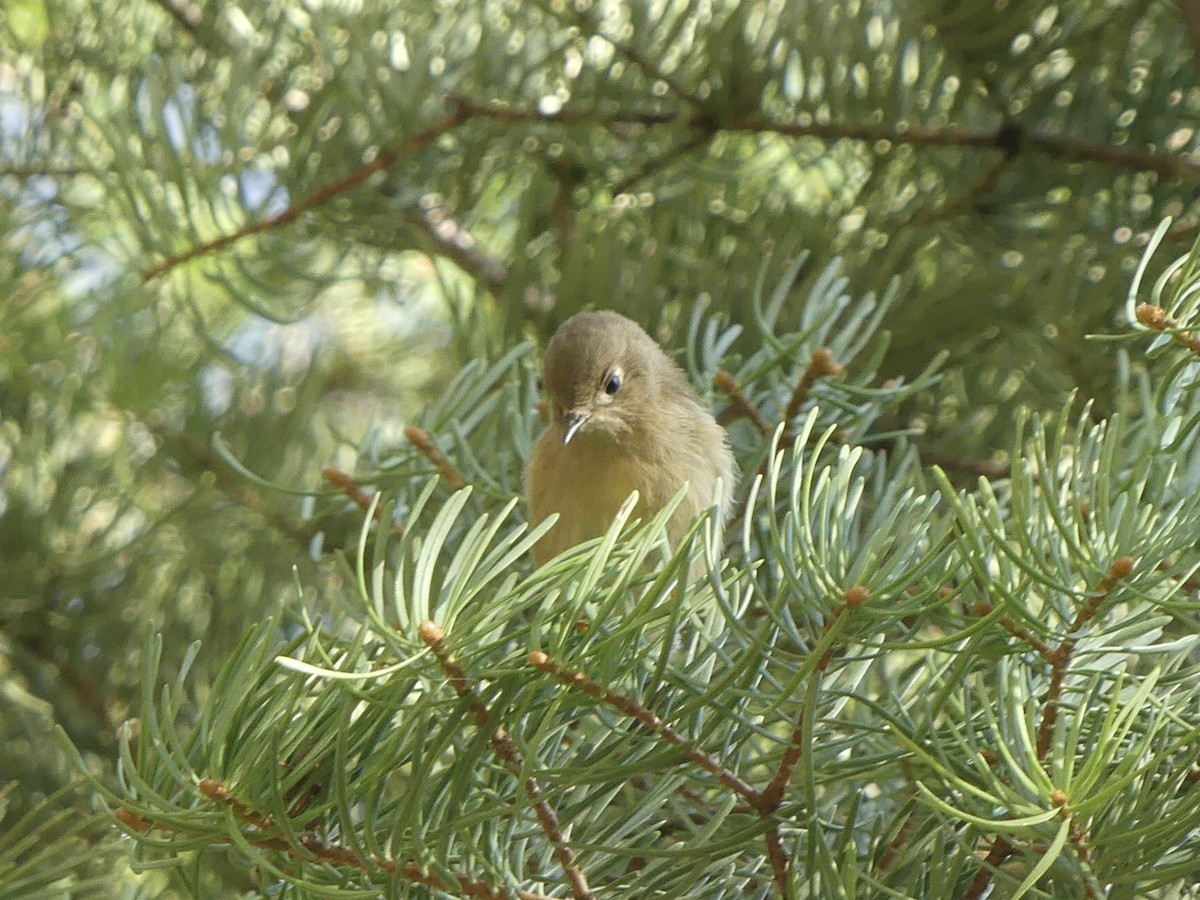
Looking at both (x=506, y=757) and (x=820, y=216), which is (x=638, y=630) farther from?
(x=820, y=216)

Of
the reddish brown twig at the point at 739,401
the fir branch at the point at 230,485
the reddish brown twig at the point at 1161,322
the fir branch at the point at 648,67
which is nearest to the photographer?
the reddish brown twig at the point at 1161,322

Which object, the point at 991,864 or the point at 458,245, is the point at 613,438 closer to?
the point at 458,245

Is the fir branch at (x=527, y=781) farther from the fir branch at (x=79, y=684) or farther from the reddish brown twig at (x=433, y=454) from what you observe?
the fir branch at (x=79, y=684)

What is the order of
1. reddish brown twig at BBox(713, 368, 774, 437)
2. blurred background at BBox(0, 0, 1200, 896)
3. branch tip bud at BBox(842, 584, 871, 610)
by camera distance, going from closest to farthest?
branch tip bud at BBox(842, 584, 871, 610)
reddish brown twig at BBox(713, 368, 774, 437)
blurred background at BBox(0, 0, 1200, 896)

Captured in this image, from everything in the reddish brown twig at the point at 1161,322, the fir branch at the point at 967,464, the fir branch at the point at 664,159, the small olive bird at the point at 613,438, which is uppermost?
the fir branch at the point at 664,159

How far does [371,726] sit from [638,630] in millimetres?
196

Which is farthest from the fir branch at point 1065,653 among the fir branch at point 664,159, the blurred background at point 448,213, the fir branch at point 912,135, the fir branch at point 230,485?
the fir branch at point 230,485

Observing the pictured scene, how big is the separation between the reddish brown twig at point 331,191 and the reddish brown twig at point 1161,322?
105 centimetres

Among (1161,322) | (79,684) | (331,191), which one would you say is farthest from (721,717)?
(79,684)

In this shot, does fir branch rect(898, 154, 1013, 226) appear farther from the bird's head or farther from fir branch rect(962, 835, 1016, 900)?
fir branch rect(962, 835, 1016, 900)

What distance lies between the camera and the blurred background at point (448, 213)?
1733 mm

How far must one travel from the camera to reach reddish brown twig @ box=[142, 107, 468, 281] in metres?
1.71

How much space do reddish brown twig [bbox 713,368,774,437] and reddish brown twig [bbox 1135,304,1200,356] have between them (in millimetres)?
674

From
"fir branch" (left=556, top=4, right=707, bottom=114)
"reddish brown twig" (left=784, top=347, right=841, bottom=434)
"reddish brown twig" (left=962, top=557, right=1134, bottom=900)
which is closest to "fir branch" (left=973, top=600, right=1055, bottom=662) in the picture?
"reddish brown twig" (left=962, top=557, right=1134, bottom=900)
